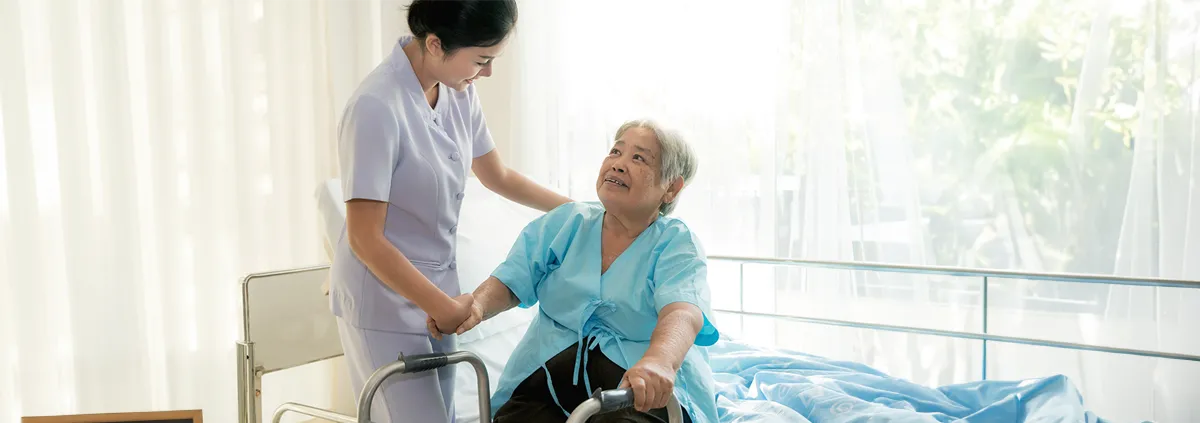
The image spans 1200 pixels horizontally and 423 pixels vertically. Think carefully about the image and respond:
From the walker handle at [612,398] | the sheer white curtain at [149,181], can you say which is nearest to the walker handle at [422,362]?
the walker handle at [612,398]

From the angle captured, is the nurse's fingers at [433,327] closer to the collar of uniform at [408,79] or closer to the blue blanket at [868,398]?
the collar of uniform at [408,79]

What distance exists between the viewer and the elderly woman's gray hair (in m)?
1.70

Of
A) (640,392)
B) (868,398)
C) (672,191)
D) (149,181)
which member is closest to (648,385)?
(640,392)

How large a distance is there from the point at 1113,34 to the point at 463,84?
6.53 feet

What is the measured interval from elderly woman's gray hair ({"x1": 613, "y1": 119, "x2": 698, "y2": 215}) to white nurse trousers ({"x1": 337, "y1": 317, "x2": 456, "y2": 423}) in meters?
0.56

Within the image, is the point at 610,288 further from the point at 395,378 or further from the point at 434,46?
the point at 434,46

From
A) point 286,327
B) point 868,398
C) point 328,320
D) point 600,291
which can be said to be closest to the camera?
point 600,291

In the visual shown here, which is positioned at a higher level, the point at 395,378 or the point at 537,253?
the point at 537,253

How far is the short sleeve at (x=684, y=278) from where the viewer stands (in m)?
1.56

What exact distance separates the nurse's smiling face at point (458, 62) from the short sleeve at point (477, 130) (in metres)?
0.20

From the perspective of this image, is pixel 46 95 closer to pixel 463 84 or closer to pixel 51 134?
pixel 51 134

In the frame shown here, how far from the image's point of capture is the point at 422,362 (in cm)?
142

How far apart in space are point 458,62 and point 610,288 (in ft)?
1.74

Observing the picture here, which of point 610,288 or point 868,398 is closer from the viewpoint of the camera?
point 610,288
